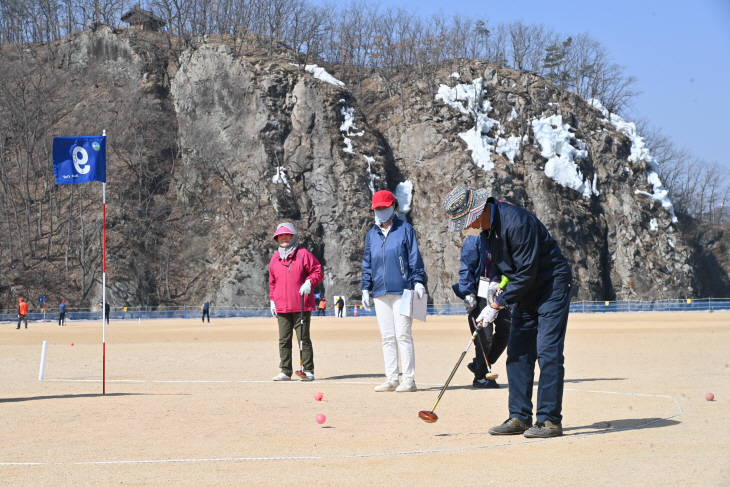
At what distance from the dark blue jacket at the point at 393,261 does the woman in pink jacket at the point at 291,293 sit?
4.70ft

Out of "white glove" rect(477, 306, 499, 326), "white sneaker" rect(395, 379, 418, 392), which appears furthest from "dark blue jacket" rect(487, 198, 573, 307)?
"white sneaker" rect(395, 379, 418, 392)

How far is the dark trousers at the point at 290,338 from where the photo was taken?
1092cm

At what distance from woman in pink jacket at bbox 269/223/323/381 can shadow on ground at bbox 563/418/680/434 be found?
526cm

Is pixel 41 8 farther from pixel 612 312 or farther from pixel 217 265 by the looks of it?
pixel 612 312

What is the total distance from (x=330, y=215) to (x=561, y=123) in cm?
2497

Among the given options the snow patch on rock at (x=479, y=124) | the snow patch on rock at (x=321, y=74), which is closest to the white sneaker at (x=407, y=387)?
the snow patch on rock at (x=479, y=124)

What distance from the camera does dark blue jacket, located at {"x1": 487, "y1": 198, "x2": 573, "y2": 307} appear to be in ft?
19.1

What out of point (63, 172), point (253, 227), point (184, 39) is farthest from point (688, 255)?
point (63, 172)

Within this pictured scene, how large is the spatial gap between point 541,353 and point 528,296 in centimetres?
47

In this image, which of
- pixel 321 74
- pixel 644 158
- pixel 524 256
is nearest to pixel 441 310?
pixel 321 74

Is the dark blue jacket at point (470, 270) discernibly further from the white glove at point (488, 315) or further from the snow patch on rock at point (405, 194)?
the snow patch on rock at point (405, 194)

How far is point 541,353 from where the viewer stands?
5953mm

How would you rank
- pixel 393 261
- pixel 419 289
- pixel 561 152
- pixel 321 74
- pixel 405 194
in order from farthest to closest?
pixel 321 74, pixel 561 152, pixel 405 194, pixel 393 261, pixel 419 289

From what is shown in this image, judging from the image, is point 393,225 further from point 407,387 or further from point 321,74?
point 321,74
